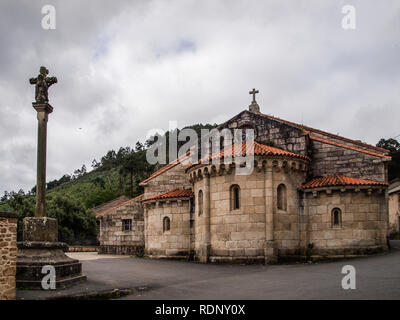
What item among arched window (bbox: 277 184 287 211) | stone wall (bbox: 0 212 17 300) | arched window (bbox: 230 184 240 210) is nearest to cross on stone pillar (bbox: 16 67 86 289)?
stone wall (bbox: 0 212 17 300)

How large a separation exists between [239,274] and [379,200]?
8417 millimetres

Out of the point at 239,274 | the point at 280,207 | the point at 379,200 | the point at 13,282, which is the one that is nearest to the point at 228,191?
the point at 280,207

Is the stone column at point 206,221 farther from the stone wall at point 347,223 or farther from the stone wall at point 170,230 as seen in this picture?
the stone wall at point 347,223

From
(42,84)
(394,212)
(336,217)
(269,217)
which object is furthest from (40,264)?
(394,212)

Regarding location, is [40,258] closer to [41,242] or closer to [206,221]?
[41,242]

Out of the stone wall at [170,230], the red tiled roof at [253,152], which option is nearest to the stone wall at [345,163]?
the red tiled roof at [253,152]

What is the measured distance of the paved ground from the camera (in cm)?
1045

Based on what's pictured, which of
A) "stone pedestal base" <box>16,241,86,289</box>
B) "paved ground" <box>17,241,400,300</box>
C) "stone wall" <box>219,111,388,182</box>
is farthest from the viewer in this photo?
"stone wall" <box>219,111,388,182</box>

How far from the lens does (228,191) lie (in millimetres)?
19266

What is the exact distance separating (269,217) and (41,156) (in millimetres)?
10124

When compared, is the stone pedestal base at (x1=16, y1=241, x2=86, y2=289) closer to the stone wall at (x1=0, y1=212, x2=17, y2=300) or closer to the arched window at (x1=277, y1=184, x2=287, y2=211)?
the stone wall at (x1=0, y1=212, x2=17, y2=300)

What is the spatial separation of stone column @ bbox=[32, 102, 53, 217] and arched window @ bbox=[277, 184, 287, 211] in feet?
35.3
